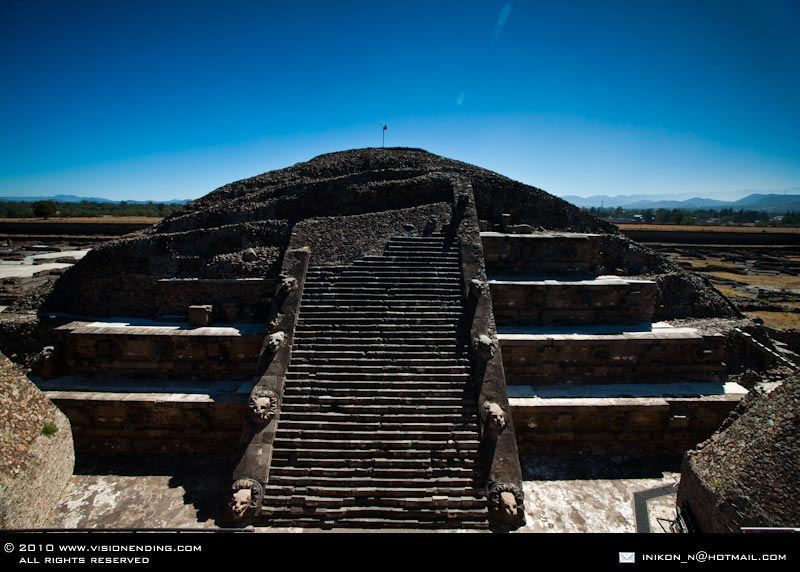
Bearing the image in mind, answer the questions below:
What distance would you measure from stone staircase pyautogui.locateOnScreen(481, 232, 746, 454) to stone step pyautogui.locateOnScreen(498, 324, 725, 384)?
0.09ft

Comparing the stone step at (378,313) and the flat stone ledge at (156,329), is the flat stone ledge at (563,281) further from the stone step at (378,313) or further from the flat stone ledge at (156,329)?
the flat stone ledge at (156,329)

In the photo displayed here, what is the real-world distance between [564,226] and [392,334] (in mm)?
10594

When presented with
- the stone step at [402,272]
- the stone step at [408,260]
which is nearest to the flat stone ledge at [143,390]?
the stone step at [402,272]

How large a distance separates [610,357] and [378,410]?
6755mm

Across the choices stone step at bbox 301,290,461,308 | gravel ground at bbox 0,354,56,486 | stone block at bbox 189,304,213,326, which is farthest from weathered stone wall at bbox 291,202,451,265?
gravel ground at bbox 0,354,56,486

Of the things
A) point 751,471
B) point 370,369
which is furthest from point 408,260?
point 751,471

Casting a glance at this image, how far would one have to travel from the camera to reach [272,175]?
18422 mm

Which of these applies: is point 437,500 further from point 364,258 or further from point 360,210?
point 360,210

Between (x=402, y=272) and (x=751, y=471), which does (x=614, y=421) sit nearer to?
(x=751, y=471)

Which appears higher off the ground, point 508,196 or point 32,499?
point 508,196

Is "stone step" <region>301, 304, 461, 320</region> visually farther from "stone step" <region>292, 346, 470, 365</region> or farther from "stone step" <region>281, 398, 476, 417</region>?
"stone step" <region>281, 398, 476, 417</region>

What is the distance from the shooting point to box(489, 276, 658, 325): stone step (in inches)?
455

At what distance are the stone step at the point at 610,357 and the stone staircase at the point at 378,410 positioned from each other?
2063 mm
